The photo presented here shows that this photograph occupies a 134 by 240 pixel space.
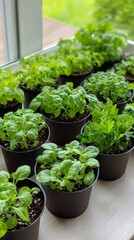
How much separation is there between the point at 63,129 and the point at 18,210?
43 cm

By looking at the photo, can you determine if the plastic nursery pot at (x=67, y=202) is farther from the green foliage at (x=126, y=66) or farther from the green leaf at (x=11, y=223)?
the green foliage at (x=126, y=66)

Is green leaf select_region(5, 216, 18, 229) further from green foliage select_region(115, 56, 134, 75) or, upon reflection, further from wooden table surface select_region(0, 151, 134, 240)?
green foliage select_region(115, 56, 134, 75)

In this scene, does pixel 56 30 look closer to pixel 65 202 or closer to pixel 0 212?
pixel 65 202

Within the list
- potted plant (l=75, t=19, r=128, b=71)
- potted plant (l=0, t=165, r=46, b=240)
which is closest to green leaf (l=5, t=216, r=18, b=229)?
potted plant (l=0, t=165, r=46, b=240)

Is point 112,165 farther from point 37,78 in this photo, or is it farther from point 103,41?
point 103,41

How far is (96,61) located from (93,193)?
60cm

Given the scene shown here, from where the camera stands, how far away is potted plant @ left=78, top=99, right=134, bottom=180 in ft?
3.57

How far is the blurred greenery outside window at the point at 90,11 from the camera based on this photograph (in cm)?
285

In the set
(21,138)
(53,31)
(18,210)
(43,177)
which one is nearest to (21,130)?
(21,138)

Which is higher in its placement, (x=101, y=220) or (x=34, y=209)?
(x=34, y=209)

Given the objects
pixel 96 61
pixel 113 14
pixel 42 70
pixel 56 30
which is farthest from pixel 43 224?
pixel 113 14

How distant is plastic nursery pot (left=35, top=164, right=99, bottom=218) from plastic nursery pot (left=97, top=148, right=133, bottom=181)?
75 millimetres

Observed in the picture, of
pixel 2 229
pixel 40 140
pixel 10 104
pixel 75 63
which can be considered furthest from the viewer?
pixel 75 63

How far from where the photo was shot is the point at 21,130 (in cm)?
105
